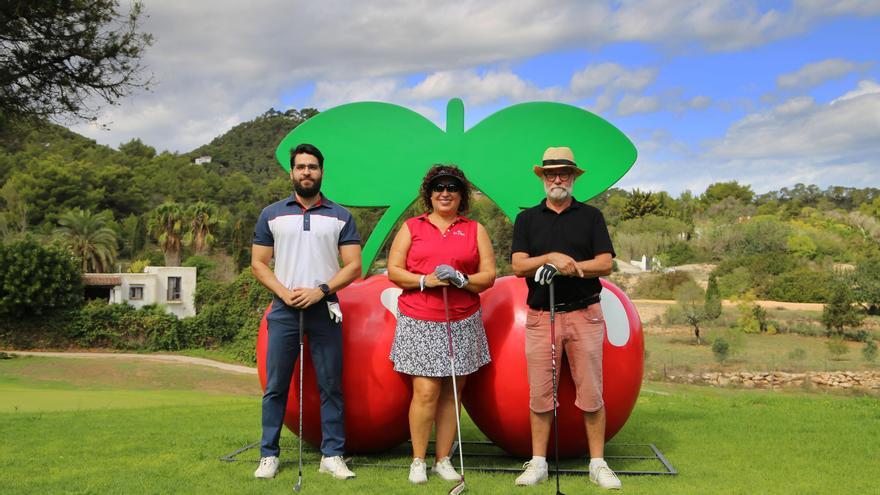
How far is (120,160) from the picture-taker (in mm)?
72562

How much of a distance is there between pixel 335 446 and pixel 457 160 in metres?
2.56

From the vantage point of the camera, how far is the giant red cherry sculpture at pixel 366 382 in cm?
539

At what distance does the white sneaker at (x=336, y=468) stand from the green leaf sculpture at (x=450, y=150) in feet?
6.26

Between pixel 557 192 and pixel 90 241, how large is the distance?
4408 cm

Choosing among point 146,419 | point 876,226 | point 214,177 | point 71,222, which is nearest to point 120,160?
point 214,177

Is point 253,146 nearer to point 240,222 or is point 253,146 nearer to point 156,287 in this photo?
point 240,222

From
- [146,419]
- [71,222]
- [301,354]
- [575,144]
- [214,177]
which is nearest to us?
[301,354]

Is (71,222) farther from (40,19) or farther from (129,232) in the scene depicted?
(40,19)

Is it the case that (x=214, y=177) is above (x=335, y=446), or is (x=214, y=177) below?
above

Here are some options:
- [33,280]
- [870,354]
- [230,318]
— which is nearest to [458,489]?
[870,354]

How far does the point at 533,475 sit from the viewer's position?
486cm

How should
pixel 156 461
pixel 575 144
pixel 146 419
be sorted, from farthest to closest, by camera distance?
pixel 146 419, pixel 575 144, pixel 156 461

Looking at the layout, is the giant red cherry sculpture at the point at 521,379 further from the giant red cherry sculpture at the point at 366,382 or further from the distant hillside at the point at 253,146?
the distant hillside at the point at 253,146

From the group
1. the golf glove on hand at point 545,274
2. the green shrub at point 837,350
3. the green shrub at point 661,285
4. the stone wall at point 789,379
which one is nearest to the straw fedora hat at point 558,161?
the golf glove on hand at point 545,274
